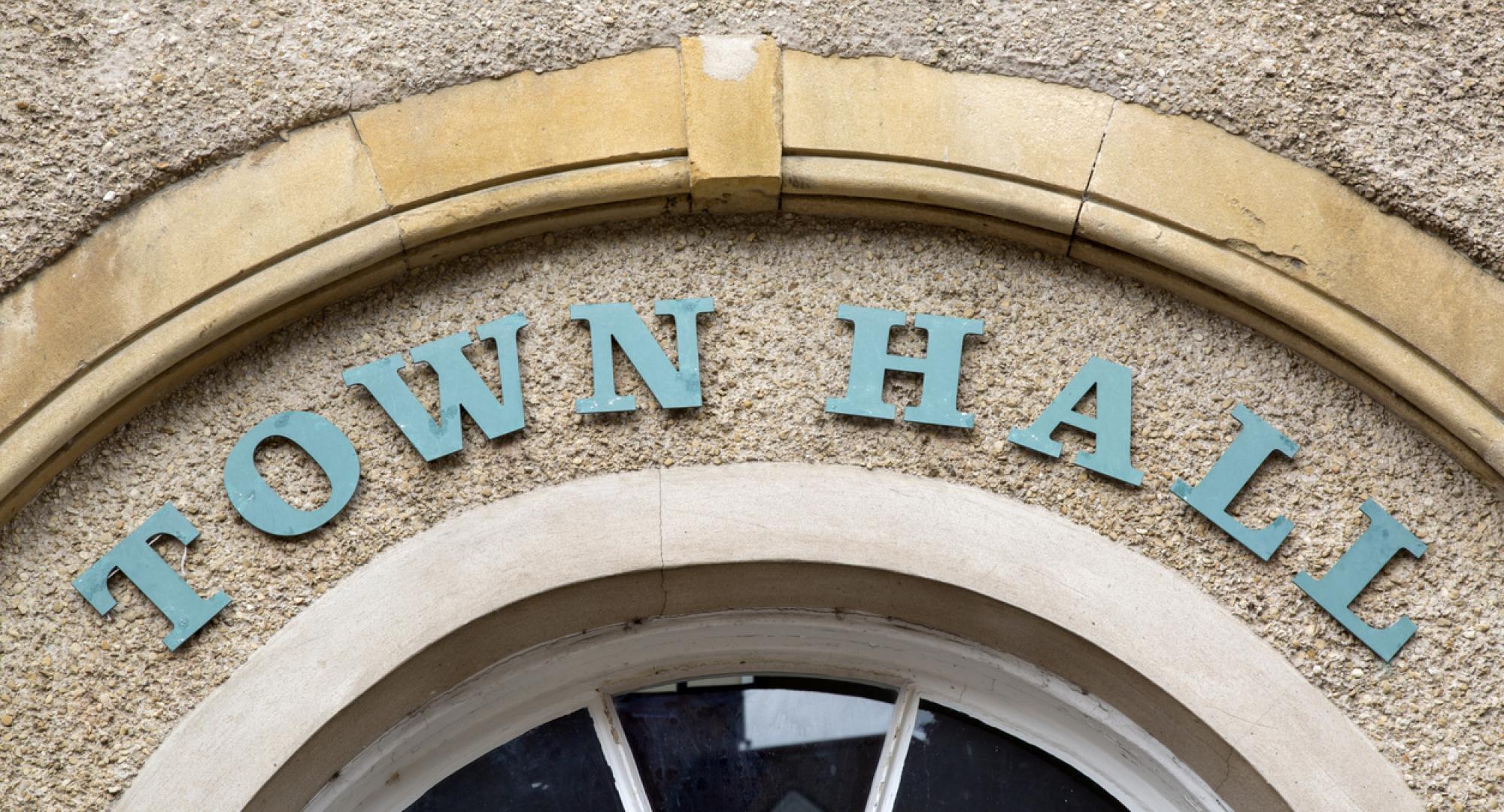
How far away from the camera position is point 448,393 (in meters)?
2.71

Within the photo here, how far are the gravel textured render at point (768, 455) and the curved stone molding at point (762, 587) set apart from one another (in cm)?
5

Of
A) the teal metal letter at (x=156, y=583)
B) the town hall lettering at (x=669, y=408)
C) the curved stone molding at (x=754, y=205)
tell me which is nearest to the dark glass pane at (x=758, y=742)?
the town hall lettering at (x=669, y=408)

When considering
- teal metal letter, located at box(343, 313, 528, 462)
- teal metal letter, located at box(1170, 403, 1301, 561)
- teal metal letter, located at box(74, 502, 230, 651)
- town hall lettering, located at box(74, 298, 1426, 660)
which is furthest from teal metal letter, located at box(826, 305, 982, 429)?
teal metal letter, located at box(74, 502, 230, 651)

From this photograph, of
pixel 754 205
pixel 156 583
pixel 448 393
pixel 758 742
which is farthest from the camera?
pixel 758 742

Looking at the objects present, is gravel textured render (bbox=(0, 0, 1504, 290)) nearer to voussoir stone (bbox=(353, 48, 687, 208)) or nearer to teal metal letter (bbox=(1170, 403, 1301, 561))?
voussoir stone (bbox=(353, 48, 687, 208))

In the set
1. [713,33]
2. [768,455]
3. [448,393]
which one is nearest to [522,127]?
[713,33]

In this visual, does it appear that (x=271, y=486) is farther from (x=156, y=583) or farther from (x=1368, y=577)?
(x=1368, y=577)

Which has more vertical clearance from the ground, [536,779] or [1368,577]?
[1368,577]

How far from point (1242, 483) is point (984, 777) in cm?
94

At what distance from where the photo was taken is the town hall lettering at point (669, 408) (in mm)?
2613

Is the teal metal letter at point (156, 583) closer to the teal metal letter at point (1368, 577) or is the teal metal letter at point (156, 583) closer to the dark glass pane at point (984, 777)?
the dark glass pane at point (984, 777)

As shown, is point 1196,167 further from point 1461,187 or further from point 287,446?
point 287,446

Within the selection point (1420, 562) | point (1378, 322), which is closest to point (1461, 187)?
point (1378, 322)

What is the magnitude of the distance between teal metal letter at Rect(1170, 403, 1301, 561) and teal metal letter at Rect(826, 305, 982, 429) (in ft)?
1.76
